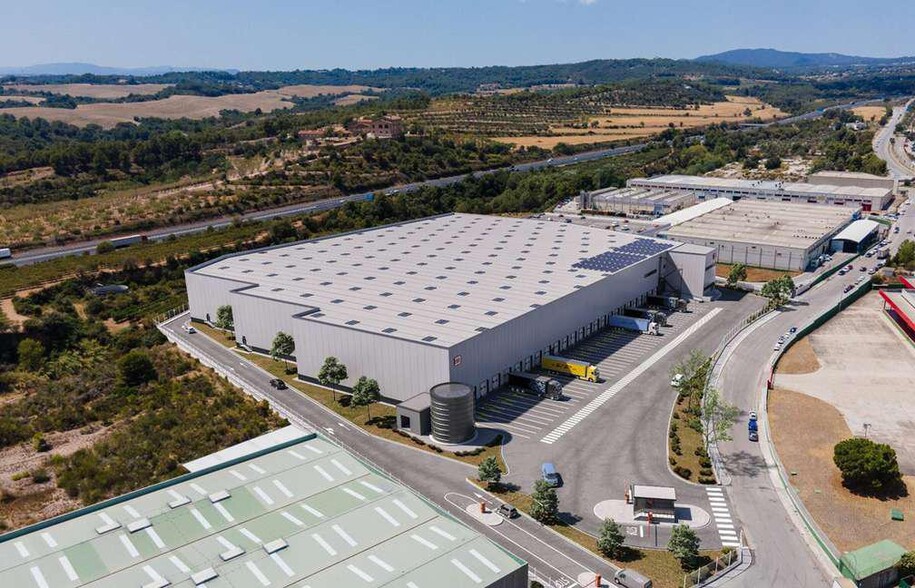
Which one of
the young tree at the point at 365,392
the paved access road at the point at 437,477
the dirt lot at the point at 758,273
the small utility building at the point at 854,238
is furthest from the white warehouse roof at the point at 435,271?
the small utility building at the point at 854,238

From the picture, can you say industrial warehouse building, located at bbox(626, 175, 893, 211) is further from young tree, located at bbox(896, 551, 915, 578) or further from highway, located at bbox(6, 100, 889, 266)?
young tree, located at bbox(896, 551, 915, 578)

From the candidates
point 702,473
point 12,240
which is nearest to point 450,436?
point 702,473

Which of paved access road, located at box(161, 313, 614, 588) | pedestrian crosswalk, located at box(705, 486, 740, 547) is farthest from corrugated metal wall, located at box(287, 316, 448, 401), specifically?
pedestrian crosswalk, located at box(705, 486, 740, 547)

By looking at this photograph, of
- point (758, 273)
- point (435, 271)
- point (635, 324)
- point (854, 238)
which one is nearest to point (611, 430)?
point (635, 324)

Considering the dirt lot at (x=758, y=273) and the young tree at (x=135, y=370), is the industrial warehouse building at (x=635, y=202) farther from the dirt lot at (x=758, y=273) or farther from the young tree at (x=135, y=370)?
the young tree at (x=135, y=370)

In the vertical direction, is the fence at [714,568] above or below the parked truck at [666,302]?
below

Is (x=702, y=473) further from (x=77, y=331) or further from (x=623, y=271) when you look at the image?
(x=77, y=331)

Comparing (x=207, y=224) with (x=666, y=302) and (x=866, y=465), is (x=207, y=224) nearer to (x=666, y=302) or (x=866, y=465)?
(x=666, y=302)
